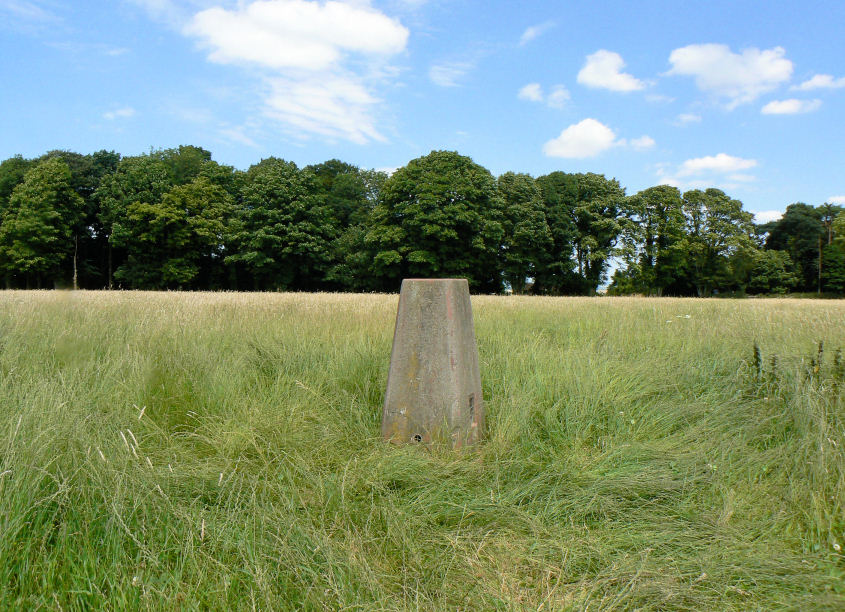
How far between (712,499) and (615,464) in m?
0.57

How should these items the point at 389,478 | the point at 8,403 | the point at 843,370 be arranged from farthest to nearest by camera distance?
1. the point at 843,370
2. the point at 8,403
3. the point at 389,478

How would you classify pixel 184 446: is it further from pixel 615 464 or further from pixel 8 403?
pixel 615 464

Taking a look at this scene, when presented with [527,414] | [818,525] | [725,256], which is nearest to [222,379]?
[527,414]

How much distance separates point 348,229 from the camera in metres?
42.2

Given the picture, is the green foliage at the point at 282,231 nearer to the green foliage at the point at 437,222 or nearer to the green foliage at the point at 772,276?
the green foliage at the point at 437,222

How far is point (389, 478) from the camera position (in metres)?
3.07

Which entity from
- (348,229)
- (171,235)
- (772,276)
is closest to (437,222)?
(348,229)

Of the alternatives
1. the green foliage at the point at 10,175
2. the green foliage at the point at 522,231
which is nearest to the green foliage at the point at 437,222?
the green foliage at the point at 522,231

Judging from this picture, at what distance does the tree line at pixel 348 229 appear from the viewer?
123 ft

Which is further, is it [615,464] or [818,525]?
[615,464]

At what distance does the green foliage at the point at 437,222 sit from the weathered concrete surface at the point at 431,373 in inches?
1235

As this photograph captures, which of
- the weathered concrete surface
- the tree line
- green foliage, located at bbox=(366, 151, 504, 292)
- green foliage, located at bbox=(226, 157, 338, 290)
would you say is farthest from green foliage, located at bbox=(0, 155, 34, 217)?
the weathered concrete surface

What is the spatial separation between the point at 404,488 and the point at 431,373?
0.94 meters

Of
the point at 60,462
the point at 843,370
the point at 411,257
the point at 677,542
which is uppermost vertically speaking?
the point at 411,257
